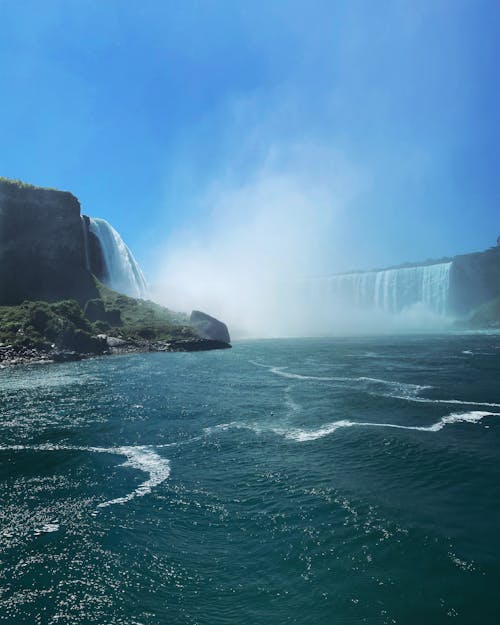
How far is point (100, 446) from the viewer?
25453 millimetres

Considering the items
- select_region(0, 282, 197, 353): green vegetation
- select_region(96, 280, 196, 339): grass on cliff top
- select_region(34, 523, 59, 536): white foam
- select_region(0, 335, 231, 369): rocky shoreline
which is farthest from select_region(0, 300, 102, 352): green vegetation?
select_region(34, 523, 59, 536): white foam

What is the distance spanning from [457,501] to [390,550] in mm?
5232

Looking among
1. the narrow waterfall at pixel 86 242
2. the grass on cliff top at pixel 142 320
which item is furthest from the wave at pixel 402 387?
the narrow waterfall at pixel 86 242

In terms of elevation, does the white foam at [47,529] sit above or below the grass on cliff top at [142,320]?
below

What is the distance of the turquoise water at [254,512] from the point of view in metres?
11.4

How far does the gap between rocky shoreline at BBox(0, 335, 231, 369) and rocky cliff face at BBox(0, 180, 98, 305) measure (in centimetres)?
3492

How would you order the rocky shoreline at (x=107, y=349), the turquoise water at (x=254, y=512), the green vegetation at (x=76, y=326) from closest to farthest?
the turquoise water at (x=254, y=512), the rocky shoreline at (x=107, y=349), the green vegetation at (x=76, y=326)

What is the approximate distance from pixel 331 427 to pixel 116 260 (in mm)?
132464

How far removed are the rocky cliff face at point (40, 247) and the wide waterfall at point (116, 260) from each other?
51.7 feet

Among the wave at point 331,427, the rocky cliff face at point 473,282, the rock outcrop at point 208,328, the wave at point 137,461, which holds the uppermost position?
the rocky cliff face at point 473,282

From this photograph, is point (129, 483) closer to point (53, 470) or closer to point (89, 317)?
point (53, 470)

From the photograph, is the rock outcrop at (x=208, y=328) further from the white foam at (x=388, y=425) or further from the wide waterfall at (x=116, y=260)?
the white foam at (x=388, y=425)

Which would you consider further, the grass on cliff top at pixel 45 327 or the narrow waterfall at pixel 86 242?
the narrow waterfall at pixel 86 242

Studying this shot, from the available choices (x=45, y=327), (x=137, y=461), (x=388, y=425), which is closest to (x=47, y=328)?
(x=45, y=327)
